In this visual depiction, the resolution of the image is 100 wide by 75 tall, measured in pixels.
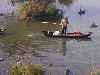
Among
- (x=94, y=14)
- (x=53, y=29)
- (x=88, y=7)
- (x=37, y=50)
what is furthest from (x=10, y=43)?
(x=88, y=7)

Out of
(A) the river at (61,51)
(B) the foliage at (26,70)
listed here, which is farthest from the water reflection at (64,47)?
(B) the foliage at (26,70)

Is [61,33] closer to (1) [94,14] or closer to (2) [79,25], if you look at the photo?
(2) [79,25]

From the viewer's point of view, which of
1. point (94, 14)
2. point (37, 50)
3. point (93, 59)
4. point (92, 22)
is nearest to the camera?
point (93, 59)

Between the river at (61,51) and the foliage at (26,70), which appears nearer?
the foliage at (26,70)

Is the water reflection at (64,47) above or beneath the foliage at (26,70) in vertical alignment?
beneath

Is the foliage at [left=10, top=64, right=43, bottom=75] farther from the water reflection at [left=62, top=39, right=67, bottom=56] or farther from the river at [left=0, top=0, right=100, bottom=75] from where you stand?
the water reflection at [left=62, top=39, right=67, bottom=56]

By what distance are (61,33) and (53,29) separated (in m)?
3.40

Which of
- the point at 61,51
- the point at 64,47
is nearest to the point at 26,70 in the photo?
the point at 61,51

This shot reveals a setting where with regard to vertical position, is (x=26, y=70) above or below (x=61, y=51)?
above

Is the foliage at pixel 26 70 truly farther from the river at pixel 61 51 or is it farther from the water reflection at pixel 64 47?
the water reflection at pixel 64 47

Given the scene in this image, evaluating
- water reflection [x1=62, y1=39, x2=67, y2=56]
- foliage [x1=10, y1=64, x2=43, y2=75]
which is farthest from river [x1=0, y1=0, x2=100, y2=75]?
foliage [x1=10, y1=64, x2=43, y2=75]

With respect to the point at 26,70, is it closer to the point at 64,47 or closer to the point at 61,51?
the point at 61,51

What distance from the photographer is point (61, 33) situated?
26562mm

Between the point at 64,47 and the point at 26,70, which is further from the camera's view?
the point at 64,47
